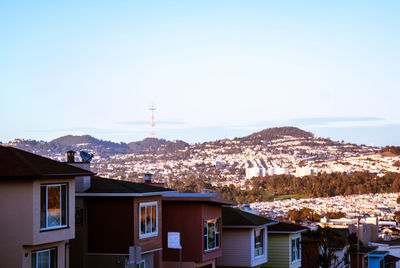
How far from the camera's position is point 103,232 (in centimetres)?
2977

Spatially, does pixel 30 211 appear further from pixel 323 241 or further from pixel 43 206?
pixel 323 241

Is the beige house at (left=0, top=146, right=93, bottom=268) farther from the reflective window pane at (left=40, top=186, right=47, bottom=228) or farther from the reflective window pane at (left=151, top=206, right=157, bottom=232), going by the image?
the reflective window pane at (left=151, top=206, right=157, bottom=232)

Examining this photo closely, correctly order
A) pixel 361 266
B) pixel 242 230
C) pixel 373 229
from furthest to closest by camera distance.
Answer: pixel 373 229, pixel 361 266, pixel 242 230

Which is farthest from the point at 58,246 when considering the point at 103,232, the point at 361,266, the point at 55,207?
the point at 361,266

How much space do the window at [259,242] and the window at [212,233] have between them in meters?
4.15

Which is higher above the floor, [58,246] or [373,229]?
[58,246]

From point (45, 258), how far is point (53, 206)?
6.19 ft

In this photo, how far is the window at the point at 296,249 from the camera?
44.5 m

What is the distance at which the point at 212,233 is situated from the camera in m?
35.0

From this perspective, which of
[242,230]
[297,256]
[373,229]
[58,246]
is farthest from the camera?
[373,229]

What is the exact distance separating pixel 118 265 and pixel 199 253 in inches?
214

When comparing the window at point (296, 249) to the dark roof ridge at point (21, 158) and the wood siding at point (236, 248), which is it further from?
the dark roof ridge at point (21, 158)

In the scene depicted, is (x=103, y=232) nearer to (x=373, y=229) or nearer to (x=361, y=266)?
(x=361, y=266)

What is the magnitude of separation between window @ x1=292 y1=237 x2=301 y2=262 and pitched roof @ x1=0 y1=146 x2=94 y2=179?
21398mm
